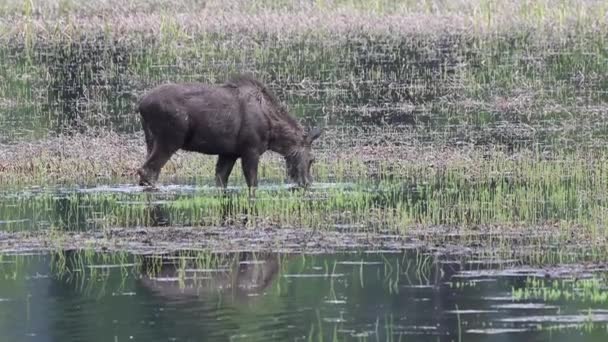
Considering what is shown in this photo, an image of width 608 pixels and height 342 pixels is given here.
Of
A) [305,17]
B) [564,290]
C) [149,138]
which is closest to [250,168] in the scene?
[149,138]

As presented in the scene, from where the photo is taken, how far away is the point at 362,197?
15797mm

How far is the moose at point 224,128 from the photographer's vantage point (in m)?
17.0

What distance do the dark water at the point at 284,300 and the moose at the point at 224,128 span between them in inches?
157

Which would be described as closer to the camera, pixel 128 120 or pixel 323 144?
pixel 323 144

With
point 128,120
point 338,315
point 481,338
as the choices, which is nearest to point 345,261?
point 338,315

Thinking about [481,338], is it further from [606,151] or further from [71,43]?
[71,43]

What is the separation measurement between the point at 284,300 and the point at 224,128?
20.2 feet

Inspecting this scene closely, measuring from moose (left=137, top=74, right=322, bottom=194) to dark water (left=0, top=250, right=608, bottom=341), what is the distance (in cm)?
400

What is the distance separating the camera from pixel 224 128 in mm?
17219

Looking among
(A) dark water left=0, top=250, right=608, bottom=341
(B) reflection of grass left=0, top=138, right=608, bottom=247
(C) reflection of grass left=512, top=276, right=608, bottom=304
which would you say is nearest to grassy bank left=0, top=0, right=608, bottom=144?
(B) reflection of grass left=0, top=138, right=608, bottom=247

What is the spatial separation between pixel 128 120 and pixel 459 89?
596 cm

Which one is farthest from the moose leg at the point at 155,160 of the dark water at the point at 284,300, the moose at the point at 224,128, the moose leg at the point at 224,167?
the dark water at the point at 284,300

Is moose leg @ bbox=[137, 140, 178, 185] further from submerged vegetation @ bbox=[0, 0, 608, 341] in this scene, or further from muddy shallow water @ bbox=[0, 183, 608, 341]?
muddy shallow water @ bbox=[0, 183, 608, 341]

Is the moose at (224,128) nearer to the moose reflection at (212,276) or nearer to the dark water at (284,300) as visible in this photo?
the dark water at (284,300)
